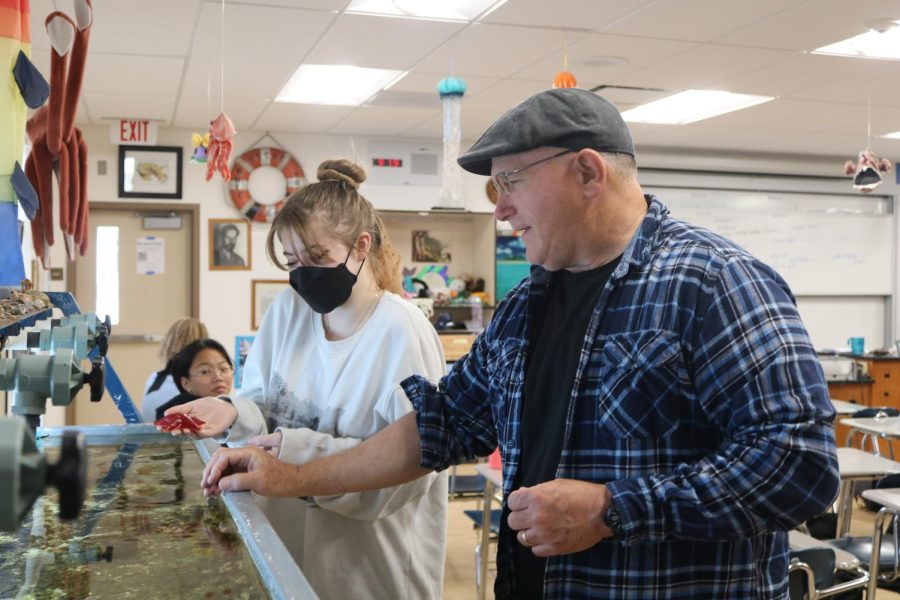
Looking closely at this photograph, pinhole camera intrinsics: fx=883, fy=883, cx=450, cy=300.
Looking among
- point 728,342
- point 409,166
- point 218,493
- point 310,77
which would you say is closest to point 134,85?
point 310,77

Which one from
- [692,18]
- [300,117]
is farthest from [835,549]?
[300,117]

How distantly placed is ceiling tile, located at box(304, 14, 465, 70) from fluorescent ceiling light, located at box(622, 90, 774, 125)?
215 cm

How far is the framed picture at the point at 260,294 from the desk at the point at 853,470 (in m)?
4.79

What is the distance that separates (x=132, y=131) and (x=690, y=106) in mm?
4312

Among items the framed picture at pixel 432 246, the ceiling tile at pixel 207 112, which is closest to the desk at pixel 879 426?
the framed picture at pixel 432 246

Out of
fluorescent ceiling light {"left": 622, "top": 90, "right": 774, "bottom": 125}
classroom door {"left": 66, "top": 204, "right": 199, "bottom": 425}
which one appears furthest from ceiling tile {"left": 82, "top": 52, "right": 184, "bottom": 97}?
fluorescent ceiling light {"left": 622, "top": 90, "right": 774, "bottom": 125}

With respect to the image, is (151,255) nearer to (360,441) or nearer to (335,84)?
(335,84)

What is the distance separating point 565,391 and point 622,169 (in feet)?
1.18

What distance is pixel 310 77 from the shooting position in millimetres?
5699

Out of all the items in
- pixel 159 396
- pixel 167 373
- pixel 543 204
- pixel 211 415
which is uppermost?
pixel 543 204

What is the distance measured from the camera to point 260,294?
7656 mm

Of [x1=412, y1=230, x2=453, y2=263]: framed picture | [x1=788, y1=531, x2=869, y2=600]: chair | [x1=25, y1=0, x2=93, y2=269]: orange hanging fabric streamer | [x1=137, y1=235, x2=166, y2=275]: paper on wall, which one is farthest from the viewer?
[x1=412, y1=230, x2=453, y2=263]: framed picture

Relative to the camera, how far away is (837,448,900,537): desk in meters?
4.00

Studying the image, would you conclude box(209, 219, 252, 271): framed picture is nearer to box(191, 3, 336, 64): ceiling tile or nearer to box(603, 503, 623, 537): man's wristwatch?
box(191, 3, 336, 64): ceiling tile
